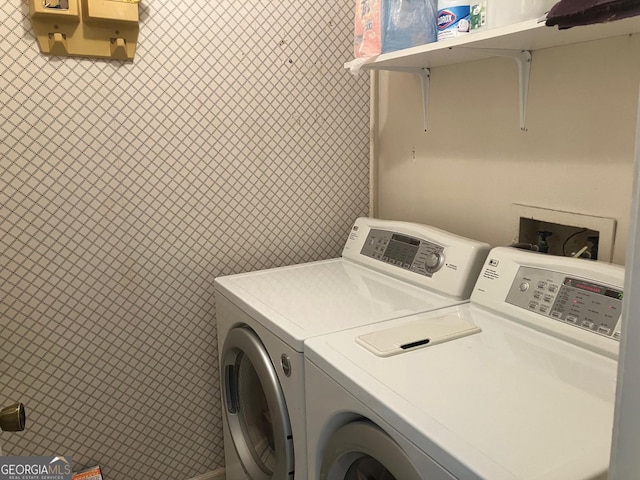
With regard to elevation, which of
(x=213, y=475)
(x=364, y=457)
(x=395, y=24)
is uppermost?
(x=395, y=24)

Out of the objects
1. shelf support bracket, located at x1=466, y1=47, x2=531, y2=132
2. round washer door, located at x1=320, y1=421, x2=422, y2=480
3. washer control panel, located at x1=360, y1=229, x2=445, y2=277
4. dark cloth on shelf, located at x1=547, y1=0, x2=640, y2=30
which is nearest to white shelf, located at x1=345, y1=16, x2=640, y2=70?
shelf support bracket, located at x1=466, y1=47, x2=531, y2=132

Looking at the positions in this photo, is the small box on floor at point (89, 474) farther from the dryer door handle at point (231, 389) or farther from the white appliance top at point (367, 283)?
the white appliance top at point (367, 283)

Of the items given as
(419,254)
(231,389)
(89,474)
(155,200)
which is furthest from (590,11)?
(89,474)

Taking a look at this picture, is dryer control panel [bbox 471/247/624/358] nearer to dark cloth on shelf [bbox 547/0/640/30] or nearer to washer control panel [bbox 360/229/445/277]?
washer control panel [bbox 360/229/445/277]

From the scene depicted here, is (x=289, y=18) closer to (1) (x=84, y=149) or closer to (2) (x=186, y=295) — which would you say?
(1) (x=84, y=149)

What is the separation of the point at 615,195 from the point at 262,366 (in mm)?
962

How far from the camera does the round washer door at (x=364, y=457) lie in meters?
0.88

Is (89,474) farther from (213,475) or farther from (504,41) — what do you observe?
(504,41)

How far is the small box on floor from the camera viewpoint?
1674 mm

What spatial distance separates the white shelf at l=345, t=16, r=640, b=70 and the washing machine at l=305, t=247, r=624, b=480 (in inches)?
19.9

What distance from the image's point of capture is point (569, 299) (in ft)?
3.78

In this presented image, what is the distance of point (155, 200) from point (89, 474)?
0.92m

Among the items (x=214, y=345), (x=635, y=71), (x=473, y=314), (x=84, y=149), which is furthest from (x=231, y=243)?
(x=635, y=71)

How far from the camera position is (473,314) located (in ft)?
4.33
